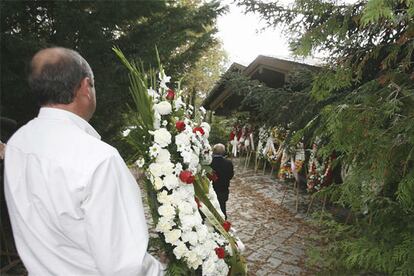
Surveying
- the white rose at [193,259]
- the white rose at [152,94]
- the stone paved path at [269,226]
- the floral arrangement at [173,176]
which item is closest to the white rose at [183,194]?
the floral arrangement at [173,176]

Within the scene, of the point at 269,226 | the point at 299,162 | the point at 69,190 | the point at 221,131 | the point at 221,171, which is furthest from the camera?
the point at 221,131

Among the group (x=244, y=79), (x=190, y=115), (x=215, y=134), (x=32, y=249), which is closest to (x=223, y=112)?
(x=215, y=134)

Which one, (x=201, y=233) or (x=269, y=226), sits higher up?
(x=201, y=233)

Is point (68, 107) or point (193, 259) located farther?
point (193, 259)

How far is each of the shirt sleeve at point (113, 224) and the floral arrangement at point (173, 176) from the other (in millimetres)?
909

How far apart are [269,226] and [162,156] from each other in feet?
18.8

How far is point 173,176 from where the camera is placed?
7.04ft

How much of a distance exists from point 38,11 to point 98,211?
394cm

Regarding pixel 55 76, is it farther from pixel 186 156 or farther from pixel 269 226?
pixel 269 226

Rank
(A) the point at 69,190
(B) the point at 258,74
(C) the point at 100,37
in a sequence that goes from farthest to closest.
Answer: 1. (B) the point at 258,74
2. (C) the point at 100,37
3. (A) the point at 69,190

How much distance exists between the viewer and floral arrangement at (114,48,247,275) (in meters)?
2.14

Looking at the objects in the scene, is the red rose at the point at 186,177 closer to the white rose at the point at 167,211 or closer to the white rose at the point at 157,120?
the white rose at the point at 167,211

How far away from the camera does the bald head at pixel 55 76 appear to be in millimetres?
1347

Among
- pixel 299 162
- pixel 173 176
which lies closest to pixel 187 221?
Answer: pixel 173 176
